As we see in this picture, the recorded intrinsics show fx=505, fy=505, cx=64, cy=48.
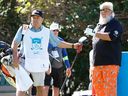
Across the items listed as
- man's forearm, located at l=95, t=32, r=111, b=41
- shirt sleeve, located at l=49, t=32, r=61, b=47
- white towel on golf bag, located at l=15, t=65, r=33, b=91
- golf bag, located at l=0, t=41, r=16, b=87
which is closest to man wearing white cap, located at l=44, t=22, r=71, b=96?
shirt sleeve, located at l=49, t=32, r=61, b=47

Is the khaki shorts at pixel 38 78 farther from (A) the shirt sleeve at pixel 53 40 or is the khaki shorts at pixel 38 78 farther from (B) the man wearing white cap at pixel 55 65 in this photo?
(B) the man wearing white cap at pixel 55 65

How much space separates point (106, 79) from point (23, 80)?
1.24 metres

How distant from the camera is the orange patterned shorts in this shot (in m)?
7.48

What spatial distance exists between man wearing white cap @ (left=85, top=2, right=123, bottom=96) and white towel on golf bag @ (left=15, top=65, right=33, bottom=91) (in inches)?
40.0

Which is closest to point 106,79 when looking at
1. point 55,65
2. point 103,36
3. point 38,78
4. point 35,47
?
point 103,36

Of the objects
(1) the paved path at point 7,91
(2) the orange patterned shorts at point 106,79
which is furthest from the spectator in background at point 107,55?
(1) the paved path at point 7,91

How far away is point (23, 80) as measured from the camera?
7.58 metres

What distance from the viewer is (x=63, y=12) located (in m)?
13.7

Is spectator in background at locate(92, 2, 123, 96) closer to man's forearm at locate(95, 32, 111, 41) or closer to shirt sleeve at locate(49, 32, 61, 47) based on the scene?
man's forearm at locate(95, 32, 111, 41)

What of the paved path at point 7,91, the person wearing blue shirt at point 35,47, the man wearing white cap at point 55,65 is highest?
the person wearing blue shirt at point 35,47

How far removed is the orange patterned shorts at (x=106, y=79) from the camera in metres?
7.48

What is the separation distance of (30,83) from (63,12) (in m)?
6.34

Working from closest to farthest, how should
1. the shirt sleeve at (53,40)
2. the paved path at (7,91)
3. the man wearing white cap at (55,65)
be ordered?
the shirt sleeve at (53,40) < the man wearing white cap at (55,65) < the paved path at (7,91)

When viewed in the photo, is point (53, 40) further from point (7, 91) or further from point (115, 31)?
point (7, 91)
